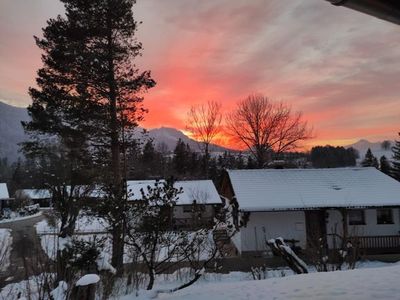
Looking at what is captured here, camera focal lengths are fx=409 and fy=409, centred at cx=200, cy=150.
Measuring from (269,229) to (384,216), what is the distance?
7082 mm

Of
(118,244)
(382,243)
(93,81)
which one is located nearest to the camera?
(118,244)

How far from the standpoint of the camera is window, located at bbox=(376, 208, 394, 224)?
24.0 meters

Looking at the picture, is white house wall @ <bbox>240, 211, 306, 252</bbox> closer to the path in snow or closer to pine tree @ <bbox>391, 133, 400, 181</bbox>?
the path in snow

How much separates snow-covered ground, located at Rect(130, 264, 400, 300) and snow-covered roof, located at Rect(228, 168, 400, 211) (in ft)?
45.2

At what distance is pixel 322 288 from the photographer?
7.46 meters

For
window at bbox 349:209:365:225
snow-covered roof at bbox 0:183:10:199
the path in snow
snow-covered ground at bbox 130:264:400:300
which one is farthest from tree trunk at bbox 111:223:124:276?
snow-covered roof at bbox 0:183:10:199

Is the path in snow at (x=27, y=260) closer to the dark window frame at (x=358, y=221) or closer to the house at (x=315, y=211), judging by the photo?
the house at (x=315, y=211)

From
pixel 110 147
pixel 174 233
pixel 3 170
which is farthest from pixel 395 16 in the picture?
pixel 3 170

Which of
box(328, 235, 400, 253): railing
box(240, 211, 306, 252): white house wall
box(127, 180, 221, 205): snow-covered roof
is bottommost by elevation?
box(328, 235, 400, 253): railing

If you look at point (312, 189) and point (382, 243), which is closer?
point (382, 243)

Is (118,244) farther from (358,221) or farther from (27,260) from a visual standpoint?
(358,221)

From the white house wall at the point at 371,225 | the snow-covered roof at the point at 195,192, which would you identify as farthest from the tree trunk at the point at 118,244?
the snow-covered roof at the point at 195,192

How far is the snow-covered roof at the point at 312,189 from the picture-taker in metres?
23.0

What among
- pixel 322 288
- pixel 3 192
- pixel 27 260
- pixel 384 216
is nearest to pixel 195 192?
pixel 384 216
